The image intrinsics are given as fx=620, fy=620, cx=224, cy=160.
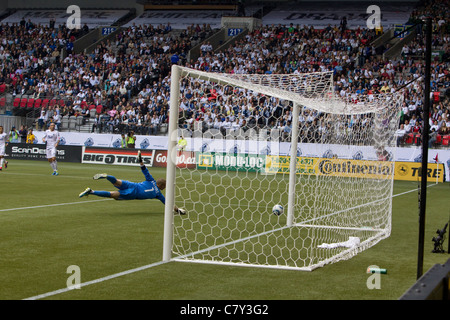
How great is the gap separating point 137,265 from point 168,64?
32.6 meters

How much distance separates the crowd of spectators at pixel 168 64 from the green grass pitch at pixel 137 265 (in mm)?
14028

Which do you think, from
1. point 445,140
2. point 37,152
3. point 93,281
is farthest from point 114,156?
point 93,281

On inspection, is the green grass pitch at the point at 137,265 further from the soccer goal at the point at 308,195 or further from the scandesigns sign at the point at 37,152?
the scandesigns sign at the point at 37,152

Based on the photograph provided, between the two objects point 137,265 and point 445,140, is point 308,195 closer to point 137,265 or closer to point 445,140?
point 137,265

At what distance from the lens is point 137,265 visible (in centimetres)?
781

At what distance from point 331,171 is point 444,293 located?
700cm

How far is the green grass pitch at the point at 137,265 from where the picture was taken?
21.2ft

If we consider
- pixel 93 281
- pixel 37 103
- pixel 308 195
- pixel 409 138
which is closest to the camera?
pixel 93 281

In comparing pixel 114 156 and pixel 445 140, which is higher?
pixel 445 140

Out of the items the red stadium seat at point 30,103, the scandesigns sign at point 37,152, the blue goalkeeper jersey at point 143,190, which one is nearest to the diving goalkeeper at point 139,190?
the blue goalkeeper jersey at point 143,190

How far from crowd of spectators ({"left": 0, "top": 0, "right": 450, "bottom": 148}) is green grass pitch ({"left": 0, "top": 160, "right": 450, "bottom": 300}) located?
14028 mm

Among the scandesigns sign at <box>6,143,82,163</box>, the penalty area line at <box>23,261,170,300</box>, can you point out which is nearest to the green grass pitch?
the penalty area line at <box>23,261,170,300</box>

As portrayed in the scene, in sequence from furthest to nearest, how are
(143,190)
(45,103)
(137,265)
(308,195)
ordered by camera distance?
(45,103) < (308,195) < (143,190) < (137,265)
